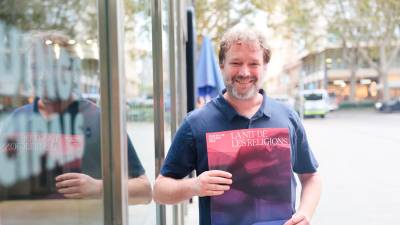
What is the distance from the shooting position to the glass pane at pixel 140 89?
6.90 feet

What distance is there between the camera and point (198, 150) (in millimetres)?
1873

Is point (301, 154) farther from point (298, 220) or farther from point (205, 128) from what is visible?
point (205, 128)

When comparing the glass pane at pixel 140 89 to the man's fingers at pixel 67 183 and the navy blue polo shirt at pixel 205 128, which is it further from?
the man's fingers at pixel 67 183

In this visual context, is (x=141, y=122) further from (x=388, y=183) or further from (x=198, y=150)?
(x=388, y=183)

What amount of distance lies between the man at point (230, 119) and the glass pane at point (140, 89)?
0.21m

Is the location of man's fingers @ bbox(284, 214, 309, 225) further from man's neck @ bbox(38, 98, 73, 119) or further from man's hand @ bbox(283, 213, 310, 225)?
man's neck @ bbox(38, 98, 73, 119)

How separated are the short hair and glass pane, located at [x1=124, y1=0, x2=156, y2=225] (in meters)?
0.40

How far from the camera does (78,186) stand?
1509 millimetres

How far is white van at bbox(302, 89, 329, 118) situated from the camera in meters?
38.3

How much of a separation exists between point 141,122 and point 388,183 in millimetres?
7642


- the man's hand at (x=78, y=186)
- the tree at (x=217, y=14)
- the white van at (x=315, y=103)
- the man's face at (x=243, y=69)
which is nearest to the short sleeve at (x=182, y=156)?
the man's face at (x=243, y=69)

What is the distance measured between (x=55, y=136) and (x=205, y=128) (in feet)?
2.08

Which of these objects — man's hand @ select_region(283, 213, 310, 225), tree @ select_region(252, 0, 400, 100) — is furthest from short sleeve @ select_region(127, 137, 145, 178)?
tree @ select_region(252, 0, 400, 100)

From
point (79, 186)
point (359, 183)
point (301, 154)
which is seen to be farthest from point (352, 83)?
point (79, 186)
